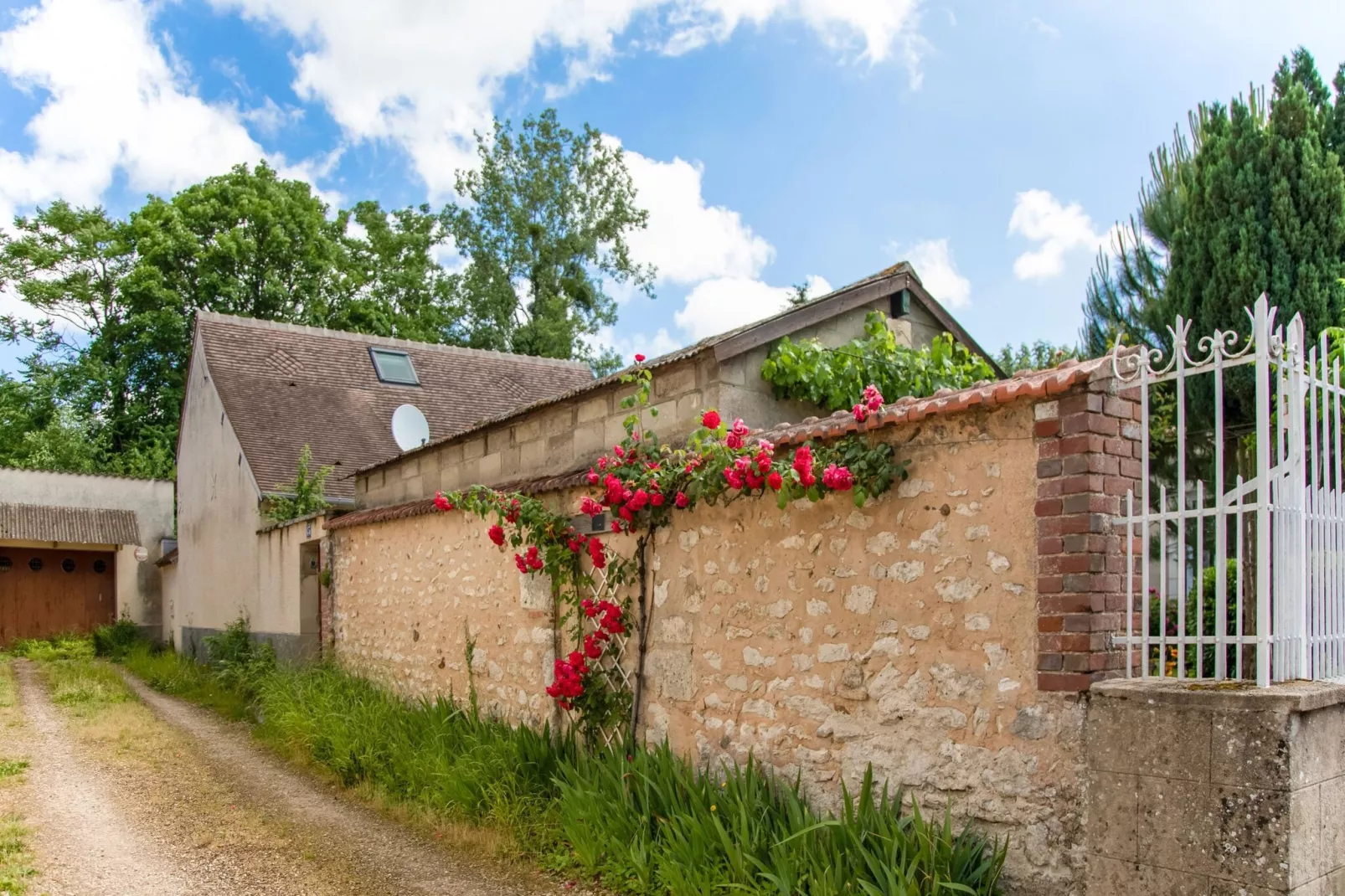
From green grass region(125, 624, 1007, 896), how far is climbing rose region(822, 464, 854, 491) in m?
1.35

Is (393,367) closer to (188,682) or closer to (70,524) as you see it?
(188,682)

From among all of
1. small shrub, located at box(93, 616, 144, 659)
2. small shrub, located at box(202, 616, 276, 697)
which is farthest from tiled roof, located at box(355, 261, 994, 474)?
small shrub, located at box(93, 616, 144, 659)

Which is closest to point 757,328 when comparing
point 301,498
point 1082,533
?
point 1082,533

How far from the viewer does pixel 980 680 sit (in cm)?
428

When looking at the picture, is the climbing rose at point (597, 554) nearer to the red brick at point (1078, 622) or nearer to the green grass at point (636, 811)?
the green grass at point (636, 811)

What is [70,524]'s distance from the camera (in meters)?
20.1

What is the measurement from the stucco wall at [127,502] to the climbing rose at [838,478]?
66.3 ft

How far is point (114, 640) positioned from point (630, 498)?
684 inches

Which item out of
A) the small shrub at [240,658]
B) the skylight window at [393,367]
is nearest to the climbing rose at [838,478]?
the small shrub at [240,658]

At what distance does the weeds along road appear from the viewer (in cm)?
574

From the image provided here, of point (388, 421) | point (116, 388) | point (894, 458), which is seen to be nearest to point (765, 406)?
point (894, 458)

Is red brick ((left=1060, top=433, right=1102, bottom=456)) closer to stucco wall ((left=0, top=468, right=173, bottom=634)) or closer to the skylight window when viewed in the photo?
the skylight window

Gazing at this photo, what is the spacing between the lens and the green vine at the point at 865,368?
7.04m

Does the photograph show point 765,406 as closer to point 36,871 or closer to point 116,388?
point 36,871
